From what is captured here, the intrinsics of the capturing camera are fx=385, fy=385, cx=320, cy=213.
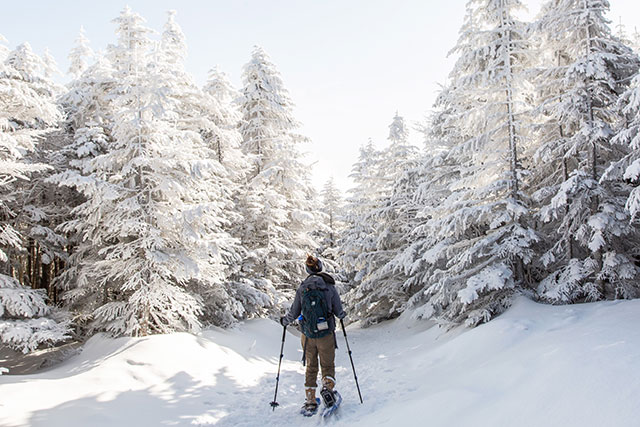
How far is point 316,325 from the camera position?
21.8ft

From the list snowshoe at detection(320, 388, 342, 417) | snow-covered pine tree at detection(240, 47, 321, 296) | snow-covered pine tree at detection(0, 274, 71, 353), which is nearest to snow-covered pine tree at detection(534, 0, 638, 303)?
snowshoe at detection(320, 388, 342, 417)

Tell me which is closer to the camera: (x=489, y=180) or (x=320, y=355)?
(x=320, y=355)

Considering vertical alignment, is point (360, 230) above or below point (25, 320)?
above

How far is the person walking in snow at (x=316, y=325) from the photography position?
6.56 metres

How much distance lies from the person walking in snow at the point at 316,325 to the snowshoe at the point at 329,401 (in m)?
0.07

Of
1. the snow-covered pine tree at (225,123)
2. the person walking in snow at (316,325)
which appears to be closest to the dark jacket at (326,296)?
the person walking in snow at (316,325)

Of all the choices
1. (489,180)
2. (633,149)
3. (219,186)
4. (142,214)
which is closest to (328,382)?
(633,149)

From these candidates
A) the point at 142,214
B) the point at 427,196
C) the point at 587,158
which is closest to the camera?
the point at 587,158

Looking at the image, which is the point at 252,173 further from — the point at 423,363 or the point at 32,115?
the point at 423,363

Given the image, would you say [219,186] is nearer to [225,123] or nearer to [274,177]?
[225,123]

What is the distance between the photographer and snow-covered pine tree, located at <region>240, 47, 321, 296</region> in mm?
17703

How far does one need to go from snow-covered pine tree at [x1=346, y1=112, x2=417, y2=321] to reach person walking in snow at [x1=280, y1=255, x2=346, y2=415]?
11.2 meters

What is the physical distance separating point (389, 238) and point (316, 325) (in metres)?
13.0

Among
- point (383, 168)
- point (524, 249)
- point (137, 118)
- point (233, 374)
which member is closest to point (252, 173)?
point (383, 168)
